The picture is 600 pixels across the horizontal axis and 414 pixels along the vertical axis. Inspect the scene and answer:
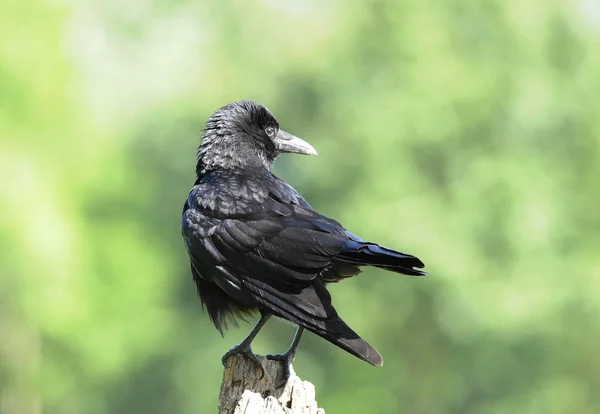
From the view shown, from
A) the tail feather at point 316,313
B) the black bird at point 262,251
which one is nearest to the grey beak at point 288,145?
the black bird at point 262,251

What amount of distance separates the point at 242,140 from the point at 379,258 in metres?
1.87

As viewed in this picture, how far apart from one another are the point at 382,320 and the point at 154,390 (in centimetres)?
569

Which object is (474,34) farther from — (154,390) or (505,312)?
(154,390)

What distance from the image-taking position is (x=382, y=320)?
16203mm

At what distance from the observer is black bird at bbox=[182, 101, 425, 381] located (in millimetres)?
4496

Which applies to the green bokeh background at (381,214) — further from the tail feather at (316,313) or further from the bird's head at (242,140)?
the tail feather at (316,313)

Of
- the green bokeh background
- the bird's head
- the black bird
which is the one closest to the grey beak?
the bird's head

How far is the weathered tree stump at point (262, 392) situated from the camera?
440cm

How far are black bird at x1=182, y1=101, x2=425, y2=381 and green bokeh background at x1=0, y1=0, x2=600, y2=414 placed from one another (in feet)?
28.0

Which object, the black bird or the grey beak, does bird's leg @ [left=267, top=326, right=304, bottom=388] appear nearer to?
the black bird

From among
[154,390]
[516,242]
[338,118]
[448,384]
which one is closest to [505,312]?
[516,242]

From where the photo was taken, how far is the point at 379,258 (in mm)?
4320

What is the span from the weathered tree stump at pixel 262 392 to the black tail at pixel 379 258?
2.30ft

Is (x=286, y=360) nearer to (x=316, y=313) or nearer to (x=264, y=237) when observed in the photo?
(x=316, y=313)
